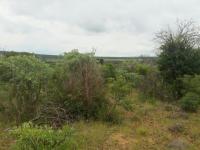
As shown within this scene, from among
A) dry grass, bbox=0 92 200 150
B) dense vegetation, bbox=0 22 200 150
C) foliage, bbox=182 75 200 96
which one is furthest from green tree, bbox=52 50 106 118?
foliage, bbox=182 75 200 96

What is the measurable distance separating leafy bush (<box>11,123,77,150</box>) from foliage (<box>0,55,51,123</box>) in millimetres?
5448

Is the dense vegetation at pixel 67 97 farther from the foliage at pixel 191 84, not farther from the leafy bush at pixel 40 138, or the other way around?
the leafy bush at pixel 40 138

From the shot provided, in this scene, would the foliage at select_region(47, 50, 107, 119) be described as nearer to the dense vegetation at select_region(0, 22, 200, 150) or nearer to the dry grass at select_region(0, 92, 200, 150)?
the dense vegetation at select_region(0, 22, 200, 150)

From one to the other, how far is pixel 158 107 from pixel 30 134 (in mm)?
11728

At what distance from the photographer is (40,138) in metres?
7.04

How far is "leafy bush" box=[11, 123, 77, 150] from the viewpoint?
276 inches

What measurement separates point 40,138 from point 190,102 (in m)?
11.6

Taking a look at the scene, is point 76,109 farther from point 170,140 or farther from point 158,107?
point 158,107

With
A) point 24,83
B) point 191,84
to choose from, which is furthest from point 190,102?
point 24,83

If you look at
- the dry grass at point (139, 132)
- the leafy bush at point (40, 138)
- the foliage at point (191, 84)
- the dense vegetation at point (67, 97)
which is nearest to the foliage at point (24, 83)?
the dense vegetation at point (67, 97)

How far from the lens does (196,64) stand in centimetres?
2077

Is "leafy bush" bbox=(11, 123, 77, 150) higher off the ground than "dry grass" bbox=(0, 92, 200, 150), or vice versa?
"leafy bush" bbox=(11, 123, 77, 150)

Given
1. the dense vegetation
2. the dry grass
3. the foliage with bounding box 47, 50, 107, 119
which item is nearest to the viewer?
the dry grass

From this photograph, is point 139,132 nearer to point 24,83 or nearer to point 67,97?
point 67,97
